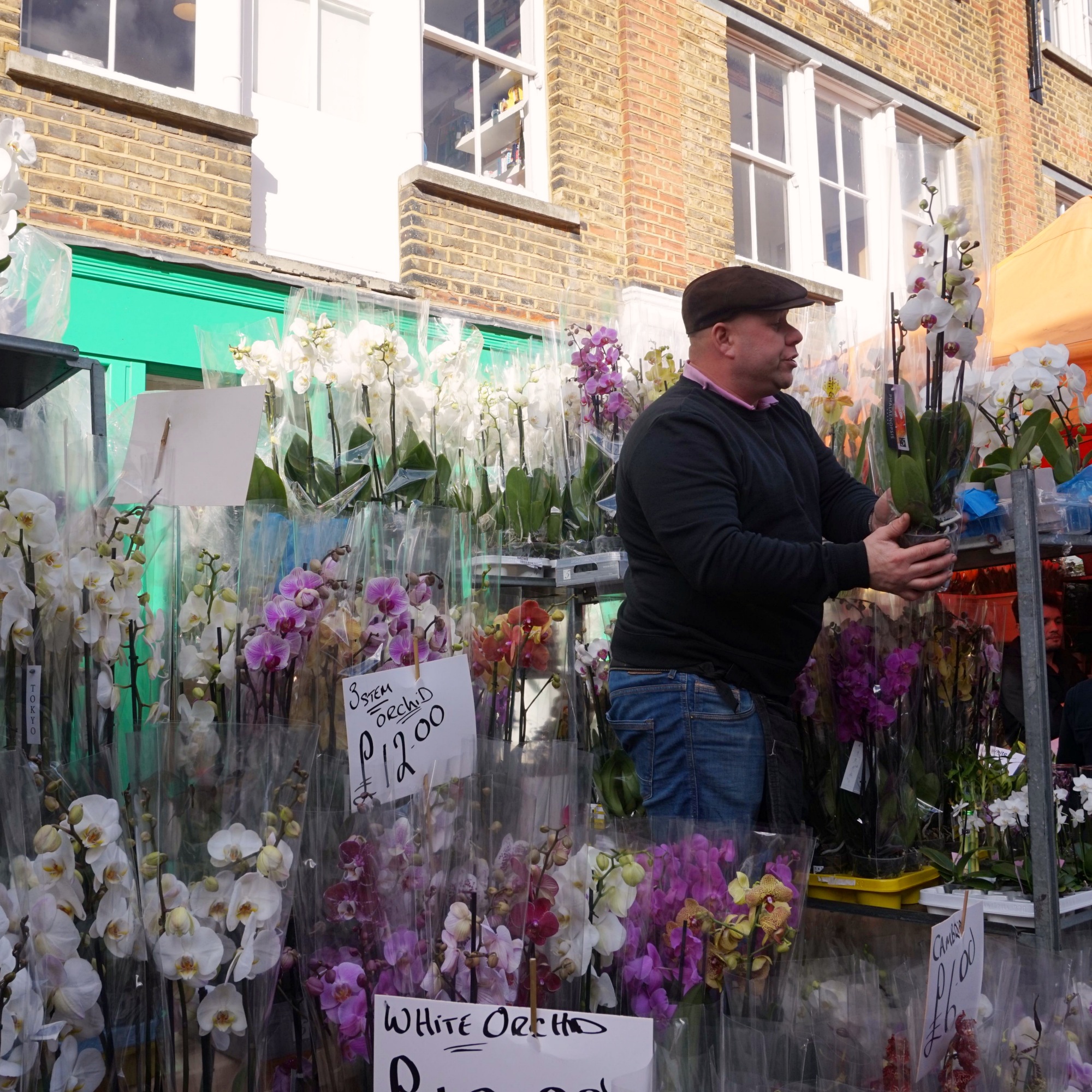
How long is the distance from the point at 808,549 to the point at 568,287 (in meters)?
1.45

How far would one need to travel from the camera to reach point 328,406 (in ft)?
7.84

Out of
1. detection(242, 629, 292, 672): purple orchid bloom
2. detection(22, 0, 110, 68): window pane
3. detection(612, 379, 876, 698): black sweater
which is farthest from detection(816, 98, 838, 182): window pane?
detection(242, 629, 292, 672): purple orchid bloom

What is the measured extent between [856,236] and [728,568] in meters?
5.99

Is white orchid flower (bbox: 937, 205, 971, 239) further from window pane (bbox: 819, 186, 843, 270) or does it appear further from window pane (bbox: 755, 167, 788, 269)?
window pane (bbox: 819, 186, 843, 270)

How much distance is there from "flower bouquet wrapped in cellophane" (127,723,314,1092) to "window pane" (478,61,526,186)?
Result: 4.78m

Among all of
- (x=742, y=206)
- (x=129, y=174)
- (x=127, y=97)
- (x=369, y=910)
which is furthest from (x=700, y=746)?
(x=742, y=206)

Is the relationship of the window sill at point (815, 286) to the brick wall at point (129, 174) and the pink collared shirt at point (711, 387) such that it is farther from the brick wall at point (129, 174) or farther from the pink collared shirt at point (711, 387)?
the pink collared shirt at point (711, 387)

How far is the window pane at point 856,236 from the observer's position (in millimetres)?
7133

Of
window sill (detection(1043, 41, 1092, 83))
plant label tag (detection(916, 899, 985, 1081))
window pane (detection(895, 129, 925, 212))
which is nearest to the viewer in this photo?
plant label tag (detection(916, 899, 985, 1081))

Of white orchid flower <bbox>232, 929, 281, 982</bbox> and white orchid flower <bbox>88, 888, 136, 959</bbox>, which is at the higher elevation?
white orchid flower <bbox>88, 888, 136, 959</bbox>

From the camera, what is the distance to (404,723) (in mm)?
1441

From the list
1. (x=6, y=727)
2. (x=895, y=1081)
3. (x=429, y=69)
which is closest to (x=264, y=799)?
(x=6, y=727)

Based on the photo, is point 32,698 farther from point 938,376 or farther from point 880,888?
point 880,888

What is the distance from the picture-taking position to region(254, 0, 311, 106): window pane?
4766mm
